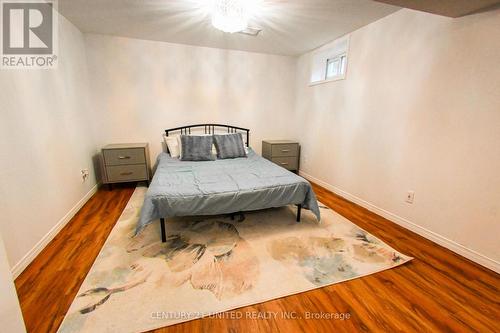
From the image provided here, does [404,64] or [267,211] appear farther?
[267,211]

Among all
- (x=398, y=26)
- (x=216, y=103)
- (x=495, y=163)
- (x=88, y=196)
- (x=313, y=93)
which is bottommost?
(x=88, y=196)

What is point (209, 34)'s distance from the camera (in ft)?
9.82

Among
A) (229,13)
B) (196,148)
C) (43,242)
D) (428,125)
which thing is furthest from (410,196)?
(43,242)

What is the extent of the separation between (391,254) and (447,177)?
2.90 feet

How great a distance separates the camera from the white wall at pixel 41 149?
1.57 m

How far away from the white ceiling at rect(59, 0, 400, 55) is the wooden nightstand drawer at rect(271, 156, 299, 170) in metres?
1.89

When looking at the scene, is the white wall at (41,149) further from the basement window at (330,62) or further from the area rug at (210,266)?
the basement window at (330,62)

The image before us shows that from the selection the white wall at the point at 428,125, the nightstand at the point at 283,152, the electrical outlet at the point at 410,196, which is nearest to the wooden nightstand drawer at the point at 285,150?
the nightstand at the point at 283,152

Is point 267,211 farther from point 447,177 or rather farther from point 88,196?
point 88,196

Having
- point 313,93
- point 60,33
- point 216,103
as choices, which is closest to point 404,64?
point 313,93

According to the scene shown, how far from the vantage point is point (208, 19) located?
2.52 meters

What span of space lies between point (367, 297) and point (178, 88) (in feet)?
11.9

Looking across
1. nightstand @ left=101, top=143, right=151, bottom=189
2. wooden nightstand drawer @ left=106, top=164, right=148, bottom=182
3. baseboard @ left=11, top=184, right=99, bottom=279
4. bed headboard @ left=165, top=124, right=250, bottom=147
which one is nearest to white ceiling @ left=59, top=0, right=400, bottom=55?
bed headboard @ left=165, top=124, right=250, bottom=147

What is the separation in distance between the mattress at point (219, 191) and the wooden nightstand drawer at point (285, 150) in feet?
4.08
